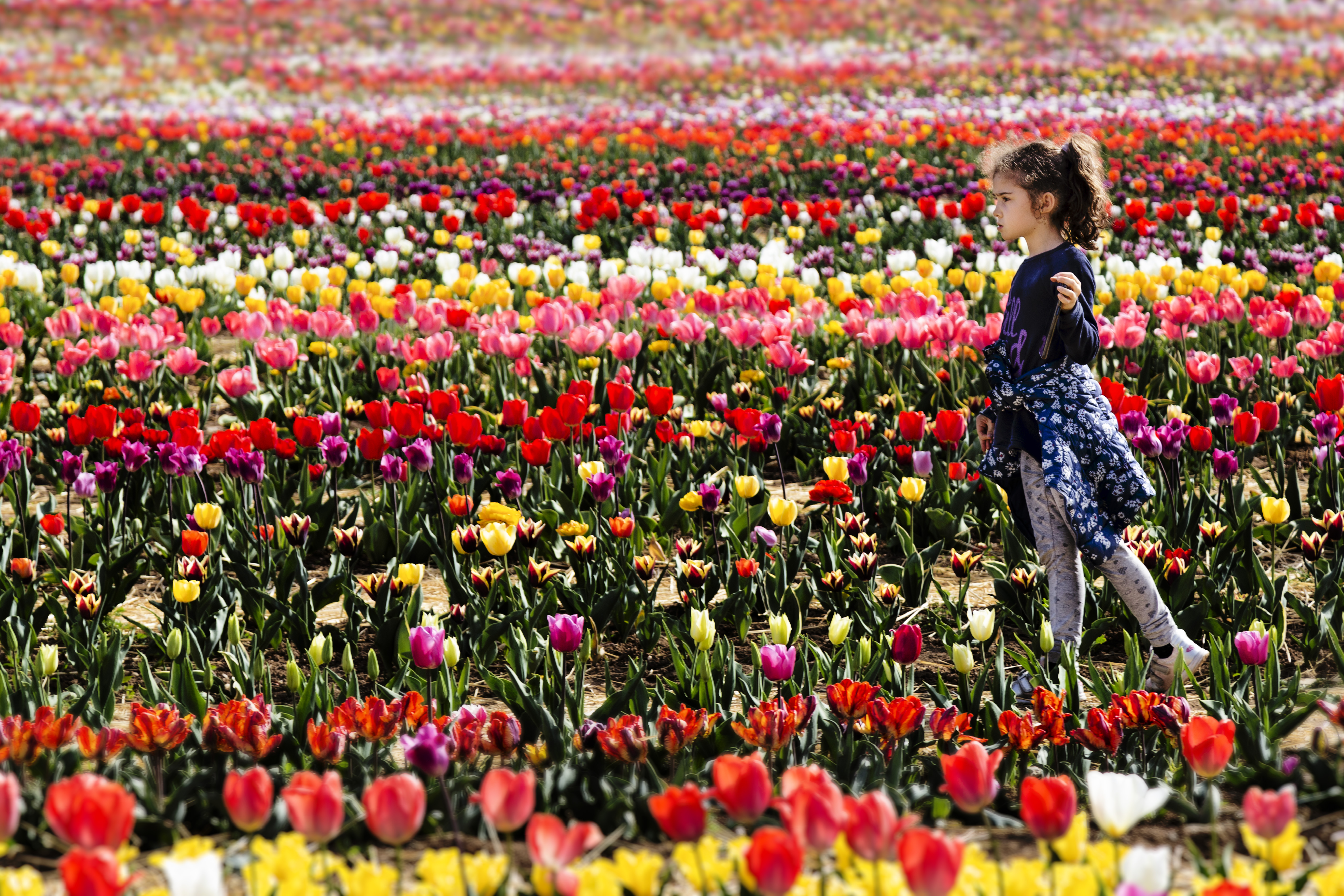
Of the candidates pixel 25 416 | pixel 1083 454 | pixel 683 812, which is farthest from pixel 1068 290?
pixel 25 416

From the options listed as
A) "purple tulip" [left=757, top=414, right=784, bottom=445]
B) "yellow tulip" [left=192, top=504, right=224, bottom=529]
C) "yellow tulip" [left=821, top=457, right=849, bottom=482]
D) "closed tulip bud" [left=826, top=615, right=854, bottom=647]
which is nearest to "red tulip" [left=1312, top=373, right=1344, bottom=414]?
"yellow tulip" [left=821, top=457, right=849, bottom=482]

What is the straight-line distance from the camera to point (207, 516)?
3840 millimetres

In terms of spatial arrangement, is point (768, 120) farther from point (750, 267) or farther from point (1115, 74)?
point (750, 267)

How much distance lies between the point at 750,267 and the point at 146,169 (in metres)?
7.40

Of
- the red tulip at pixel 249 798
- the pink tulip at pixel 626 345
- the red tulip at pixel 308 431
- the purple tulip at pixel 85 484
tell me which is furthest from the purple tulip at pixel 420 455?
the red tulip at pixel 249 798

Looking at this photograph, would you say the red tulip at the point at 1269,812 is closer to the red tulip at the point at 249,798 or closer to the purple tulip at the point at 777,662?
the purple tulip at the point at 777,662

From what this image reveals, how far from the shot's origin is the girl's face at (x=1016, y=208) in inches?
133

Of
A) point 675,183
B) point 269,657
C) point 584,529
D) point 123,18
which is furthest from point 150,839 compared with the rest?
point 123,18

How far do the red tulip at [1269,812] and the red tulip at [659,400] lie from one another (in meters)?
2.74

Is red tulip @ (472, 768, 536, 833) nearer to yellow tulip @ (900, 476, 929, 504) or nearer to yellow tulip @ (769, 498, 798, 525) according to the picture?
yellow tulip @ (769, 498, 798, 525)

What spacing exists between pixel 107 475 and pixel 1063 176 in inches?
115

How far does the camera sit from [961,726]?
2.80 m

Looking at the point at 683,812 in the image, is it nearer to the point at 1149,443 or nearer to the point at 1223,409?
the point at 1149,443

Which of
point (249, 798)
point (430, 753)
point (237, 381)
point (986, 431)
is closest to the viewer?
point (249, 798)
